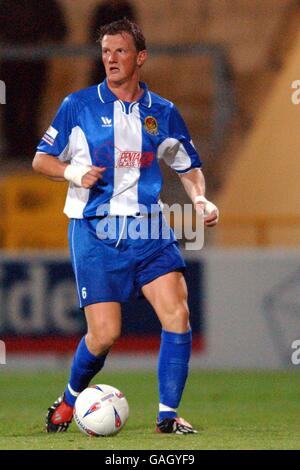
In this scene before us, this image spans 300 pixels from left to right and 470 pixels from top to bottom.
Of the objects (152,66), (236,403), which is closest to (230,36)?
(152,66)

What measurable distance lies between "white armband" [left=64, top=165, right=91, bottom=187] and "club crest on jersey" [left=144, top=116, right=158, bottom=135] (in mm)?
443

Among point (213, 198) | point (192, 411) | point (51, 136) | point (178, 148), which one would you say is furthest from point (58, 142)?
point (213, 198)

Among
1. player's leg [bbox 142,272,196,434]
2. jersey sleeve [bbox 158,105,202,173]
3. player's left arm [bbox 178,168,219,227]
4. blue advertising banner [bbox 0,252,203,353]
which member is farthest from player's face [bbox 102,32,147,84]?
blue advertising banner [bbox 0,252,203,353]

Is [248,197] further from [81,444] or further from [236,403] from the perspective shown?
[81,444]

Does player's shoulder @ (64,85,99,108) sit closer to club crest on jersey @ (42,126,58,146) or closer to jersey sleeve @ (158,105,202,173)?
club crest on jersey @ (42,126,58,146)

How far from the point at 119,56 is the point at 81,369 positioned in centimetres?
162

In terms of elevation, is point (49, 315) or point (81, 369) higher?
point (81, 369)

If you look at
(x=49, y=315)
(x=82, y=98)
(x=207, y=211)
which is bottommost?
(x=49, y=315)

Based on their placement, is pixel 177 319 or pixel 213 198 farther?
pixel 213 198

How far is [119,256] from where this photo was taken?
6.68m

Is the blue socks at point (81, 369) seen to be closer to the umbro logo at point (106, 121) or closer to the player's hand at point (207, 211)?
the player's hand at point (207, 211)

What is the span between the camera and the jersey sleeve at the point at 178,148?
6.86m

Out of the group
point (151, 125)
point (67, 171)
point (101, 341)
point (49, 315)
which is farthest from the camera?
point (49, 315)

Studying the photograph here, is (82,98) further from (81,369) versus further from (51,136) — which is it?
(81,369)
